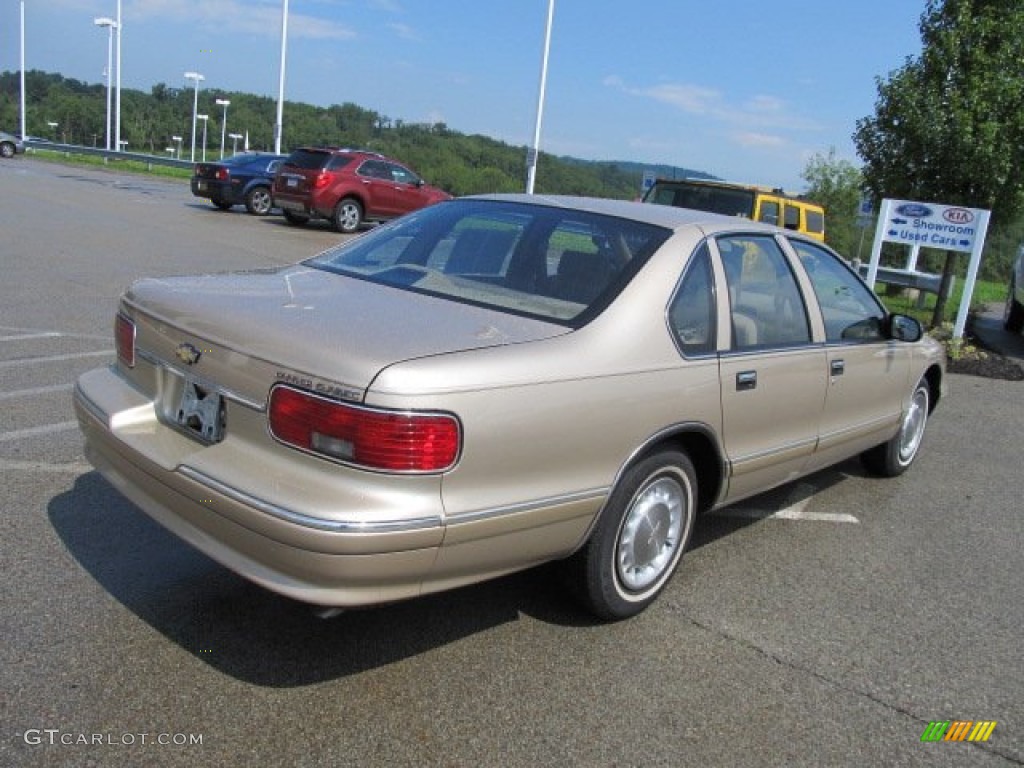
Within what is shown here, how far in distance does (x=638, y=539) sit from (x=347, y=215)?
1745cm

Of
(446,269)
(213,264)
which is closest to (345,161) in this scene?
(213,264)

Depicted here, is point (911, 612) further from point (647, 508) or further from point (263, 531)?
point (263, 531)

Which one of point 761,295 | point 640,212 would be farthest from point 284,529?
point 761,295

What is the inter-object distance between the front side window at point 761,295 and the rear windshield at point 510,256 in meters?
0.45

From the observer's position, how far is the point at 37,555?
11.8 ft

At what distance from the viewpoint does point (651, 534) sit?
11.7 ft

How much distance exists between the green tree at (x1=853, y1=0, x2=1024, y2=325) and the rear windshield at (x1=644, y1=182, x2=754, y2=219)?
2035 mm

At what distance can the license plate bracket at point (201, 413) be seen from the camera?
2.92m

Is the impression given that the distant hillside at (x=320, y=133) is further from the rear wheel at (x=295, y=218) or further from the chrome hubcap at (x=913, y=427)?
the rear wheel at (x=295, y=218)

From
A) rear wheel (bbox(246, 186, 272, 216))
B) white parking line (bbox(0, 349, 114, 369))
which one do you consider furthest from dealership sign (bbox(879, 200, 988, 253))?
rear wheel (bbox(246, 186, 272, 216))

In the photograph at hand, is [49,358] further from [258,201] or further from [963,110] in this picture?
[258,201]

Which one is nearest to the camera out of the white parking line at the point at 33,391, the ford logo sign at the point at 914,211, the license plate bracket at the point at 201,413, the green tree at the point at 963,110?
the license plate bracket at the point at 201,413

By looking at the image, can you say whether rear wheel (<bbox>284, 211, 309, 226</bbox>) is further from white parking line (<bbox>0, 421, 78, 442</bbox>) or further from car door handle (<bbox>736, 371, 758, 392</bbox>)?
car door handle (<bbox>736, 371, 758, 392</bbox>)

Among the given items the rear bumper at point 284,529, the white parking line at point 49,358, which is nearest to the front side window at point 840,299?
the rear bumper at point 284,529
